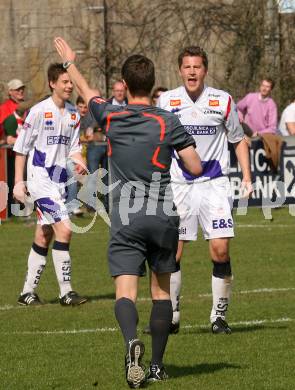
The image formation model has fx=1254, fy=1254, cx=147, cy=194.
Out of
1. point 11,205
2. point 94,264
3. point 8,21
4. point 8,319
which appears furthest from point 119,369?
point 8,21

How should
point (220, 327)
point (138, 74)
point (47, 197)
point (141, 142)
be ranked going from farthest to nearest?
1. point (47, 197)
2. point (220, 327)
3. point (141, 142)
4. point (138, 74)

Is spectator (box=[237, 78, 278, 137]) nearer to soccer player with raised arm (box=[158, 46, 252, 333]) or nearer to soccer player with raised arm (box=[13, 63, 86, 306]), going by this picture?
soccer player with raised arm (box=[13, 63, 86, 306])

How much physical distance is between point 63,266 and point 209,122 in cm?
275

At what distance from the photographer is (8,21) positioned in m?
27.9

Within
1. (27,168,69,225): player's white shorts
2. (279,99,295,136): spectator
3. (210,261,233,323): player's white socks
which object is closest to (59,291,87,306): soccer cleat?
(27,168,69,225): player's white shorts

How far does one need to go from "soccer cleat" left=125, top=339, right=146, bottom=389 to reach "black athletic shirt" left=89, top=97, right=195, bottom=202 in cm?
95

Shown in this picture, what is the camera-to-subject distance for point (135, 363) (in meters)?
7.43

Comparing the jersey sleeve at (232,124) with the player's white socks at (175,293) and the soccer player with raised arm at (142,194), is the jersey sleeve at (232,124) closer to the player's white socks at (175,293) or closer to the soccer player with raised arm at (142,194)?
the player's white socks at (175,293)

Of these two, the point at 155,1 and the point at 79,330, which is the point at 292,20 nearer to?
the point at 155,1

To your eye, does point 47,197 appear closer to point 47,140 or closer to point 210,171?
point 47,140

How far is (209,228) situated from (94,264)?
200 inches

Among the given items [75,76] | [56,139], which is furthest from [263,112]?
[75,76]

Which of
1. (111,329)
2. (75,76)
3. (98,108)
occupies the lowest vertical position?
(111,329)

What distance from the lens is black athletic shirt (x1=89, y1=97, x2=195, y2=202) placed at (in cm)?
773
